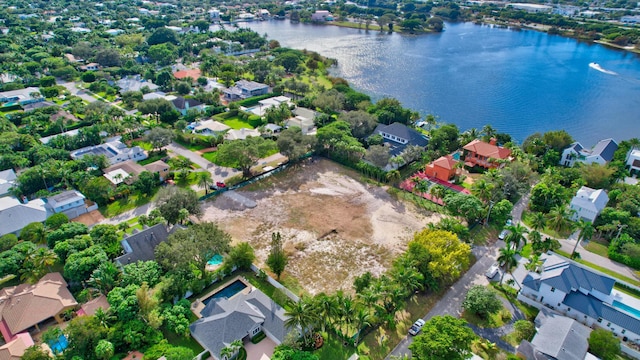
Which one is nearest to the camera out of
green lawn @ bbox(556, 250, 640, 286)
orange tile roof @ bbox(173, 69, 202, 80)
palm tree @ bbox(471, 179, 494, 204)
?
green lawn @ bbox(556, 250, 640, 286)

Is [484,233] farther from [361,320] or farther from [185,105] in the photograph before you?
[185,105]

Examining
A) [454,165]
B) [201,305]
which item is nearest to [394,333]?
[201,305]

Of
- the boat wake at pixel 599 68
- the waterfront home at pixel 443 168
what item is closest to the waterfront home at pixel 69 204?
the waterfront home at pixel 443 168

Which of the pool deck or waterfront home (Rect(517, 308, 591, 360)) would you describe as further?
the pool deck

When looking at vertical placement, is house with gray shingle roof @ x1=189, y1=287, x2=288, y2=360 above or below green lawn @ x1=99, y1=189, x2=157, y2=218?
above

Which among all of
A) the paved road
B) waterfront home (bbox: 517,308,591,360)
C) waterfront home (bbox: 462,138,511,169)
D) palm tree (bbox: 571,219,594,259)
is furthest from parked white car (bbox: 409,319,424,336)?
waterfront home (bbox: 462,138,511,169)

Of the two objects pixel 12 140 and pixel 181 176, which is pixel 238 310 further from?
pixel 12 140

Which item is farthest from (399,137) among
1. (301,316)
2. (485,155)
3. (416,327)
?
(301,316)

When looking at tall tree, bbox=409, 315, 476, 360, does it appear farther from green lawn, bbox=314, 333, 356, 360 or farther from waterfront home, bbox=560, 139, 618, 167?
waterfront home, bbox=560, 139, 618, 167
